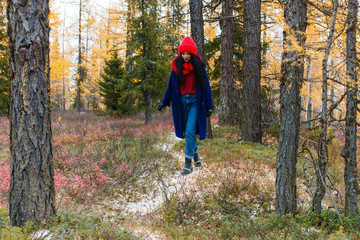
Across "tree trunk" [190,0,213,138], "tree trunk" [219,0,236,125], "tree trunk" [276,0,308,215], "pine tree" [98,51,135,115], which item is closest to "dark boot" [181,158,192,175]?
"tree trunk" [276,0,308,215]

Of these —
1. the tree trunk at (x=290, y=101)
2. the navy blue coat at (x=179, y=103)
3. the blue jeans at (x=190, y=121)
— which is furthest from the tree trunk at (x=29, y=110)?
the tree trunk at (x=290, y=101)

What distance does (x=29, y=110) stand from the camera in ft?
8.36

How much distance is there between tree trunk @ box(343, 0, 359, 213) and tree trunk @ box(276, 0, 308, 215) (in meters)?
0.68

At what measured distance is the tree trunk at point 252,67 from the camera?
6.79 metres

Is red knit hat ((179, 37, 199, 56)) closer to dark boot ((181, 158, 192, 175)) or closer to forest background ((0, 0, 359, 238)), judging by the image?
forest background ((0, 0, 359, 238))

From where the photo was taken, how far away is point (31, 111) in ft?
8.39

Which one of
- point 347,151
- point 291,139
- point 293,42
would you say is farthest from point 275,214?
point 293,42

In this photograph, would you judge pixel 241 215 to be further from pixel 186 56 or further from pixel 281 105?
pixel 186 56

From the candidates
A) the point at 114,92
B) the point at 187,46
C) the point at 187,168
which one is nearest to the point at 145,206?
the point at 187,168

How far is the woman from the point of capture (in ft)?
14.9

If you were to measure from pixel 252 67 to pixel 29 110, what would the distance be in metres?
5.88

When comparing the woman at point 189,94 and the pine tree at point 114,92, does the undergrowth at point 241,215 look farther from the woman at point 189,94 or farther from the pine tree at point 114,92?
the pine tree at point 114,92

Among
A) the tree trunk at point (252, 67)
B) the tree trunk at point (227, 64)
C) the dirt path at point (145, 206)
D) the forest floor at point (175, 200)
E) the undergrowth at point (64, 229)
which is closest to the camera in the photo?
the undergrowth at point (64, 229)

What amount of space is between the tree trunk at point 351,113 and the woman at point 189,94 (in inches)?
88.9
